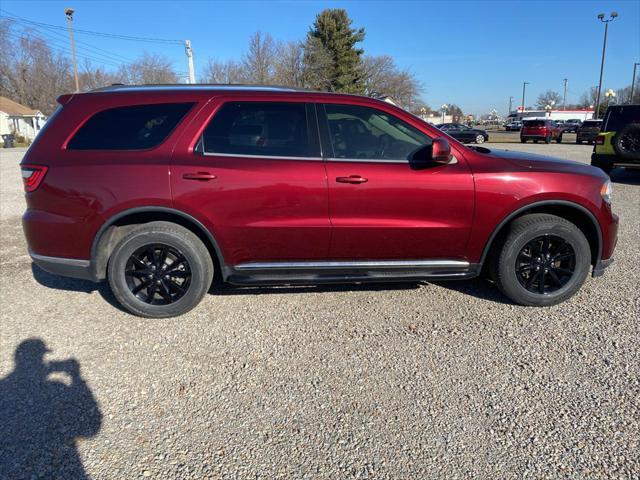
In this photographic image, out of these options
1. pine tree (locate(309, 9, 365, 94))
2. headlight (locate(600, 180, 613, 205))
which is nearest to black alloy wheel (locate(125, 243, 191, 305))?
headlight (locate(600, 180, 613, 205))

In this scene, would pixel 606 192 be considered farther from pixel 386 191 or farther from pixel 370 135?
pixel 370 135

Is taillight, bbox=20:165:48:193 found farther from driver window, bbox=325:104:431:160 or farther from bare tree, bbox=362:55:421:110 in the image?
bare tree, bbox=362:55:421:110

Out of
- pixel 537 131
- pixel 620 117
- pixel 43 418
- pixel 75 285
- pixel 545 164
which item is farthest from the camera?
pixel 537 131

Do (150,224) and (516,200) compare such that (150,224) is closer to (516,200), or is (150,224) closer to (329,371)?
(329,371)

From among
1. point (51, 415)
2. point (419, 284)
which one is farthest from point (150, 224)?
point (419, 284)

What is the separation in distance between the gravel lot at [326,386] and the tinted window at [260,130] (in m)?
1.38

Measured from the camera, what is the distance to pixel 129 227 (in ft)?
12.0

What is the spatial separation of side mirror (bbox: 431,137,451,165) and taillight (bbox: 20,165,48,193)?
9.93 feet

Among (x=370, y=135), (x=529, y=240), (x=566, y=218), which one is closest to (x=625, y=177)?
(x=566, y=218)

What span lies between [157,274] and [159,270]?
0.04 meters

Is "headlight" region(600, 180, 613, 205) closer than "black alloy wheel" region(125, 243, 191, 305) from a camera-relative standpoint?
No

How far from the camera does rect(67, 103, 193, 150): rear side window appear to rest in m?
3.47

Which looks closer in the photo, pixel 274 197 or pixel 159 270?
pixel 274 197

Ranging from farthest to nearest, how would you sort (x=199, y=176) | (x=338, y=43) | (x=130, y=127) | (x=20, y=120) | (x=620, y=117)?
(x=20, y=120) → (x=338, y=43) → (x=620, y=117) → (x=130, y=127) → (x=199, y=176)
